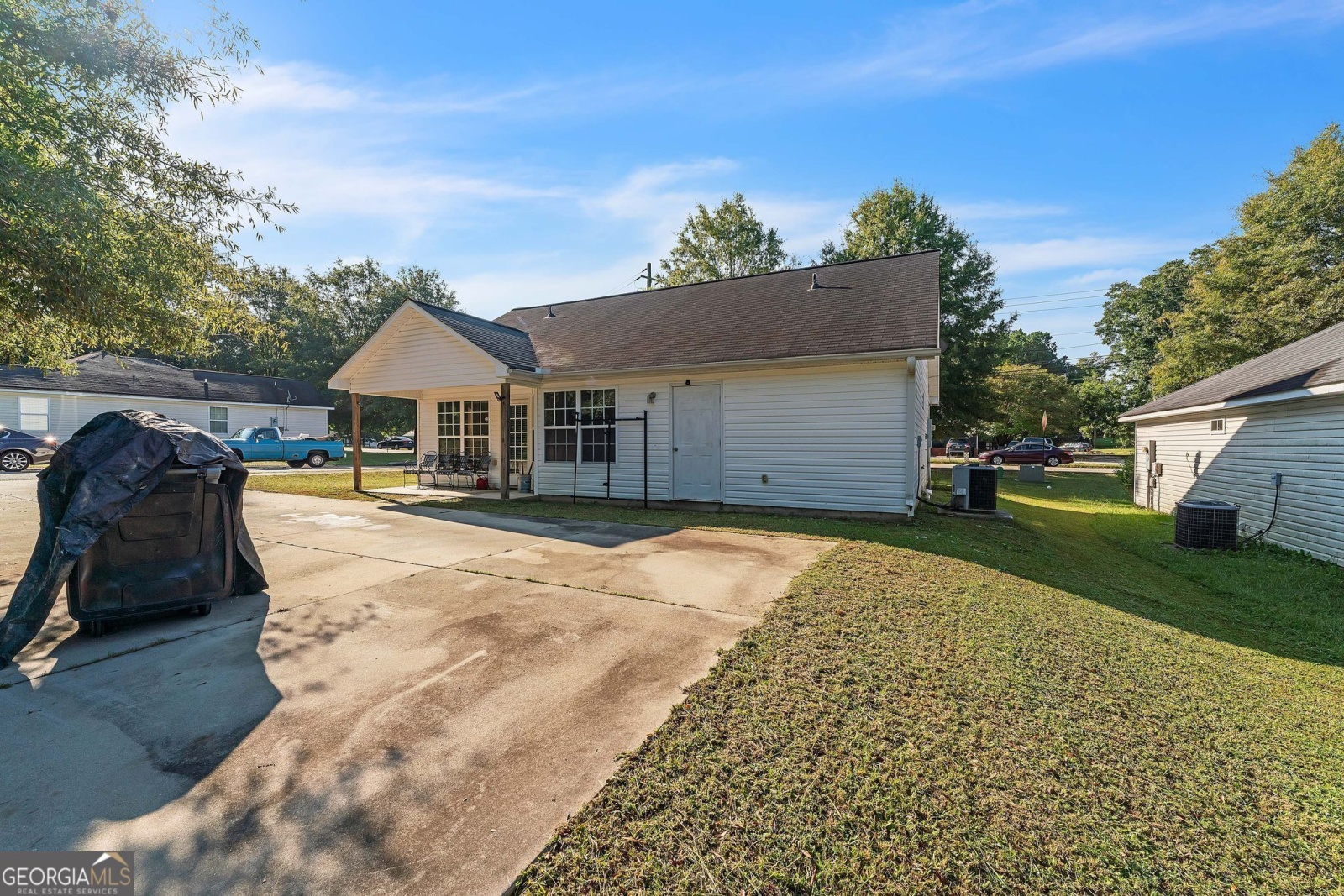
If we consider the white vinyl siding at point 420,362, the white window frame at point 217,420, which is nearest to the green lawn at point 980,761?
the white vinyl siding at point 420,362

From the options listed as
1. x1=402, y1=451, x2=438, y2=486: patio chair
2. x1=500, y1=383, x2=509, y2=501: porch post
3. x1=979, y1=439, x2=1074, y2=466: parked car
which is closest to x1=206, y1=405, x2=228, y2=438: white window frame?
x1=402, y1=451, x2=438, y2=486: patio chair

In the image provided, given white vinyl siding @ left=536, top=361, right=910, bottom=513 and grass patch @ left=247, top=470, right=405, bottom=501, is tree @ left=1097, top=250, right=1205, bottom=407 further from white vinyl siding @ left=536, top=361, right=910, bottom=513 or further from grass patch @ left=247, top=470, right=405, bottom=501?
grass patch @ left=247, top=470, right=405, bottom=501

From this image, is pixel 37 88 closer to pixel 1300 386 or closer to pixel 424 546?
pixel 424 546

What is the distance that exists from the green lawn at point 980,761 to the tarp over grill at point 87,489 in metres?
3.90

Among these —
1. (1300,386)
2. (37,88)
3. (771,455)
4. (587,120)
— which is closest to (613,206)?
(587,120)

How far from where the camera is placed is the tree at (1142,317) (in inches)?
1268

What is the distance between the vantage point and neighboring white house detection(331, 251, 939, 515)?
8.95 meters

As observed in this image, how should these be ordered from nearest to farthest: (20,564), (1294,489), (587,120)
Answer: (20,564) → (1294,489) → (587,120)

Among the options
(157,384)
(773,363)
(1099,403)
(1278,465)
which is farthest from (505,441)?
(1099,403)

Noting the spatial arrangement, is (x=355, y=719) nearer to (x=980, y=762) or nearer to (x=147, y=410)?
(x=980, y=762)

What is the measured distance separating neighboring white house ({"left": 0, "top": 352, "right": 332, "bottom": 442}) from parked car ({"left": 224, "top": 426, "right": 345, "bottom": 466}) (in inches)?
86.6

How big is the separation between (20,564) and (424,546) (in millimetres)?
4123

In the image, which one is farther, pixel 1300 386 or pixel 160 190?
pixel 1300 386

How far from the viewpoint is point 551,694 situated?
9.95 ft
